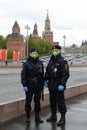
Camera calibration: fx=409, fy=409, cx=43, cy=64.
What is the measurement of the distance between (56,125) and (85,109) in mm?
2757

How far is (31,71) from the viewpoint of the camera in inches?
344

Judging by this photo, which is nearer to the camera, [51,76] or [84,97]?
[51,76]

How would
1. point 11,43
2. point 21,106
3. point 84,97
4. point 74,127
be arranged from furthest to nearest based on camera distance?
point 11,43
point 84,97
point 21,106
point 74,127

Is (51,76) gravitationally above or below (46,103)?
above

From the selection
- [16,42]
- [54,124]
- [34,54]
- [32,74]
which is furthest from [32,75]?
[16,42]

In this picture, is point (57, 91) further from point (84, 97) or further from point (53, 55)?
point (84, 97)

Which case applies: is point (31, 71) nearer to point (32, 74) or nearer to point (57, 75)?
point (32, 74)

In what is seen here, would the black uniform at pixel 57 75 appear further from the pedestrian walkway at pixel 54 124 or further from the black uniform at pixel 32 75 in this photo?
the pedestrian walkway at pixel 54 124

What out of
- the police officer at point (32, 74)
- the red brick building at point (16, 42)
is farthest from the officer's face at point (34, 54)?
the red brick building at point (16, 42)

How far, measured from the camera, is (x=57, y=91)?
888 cm

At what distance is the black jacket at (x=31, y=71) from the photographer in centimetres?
873

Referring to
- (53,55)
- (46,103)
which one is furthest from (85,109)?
(53,55)

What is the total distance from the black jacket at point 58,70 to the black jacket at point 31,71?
9.3 inches

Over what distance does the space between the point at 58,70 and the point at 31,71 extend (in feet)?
1.89
